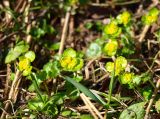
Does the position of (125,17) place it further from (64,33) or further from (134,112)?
(134,112)

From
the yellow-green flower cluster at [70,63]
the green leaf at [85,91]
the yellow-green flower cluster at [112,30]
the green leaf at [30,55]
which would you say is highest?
the yellow-green flower cluster at [112,30]

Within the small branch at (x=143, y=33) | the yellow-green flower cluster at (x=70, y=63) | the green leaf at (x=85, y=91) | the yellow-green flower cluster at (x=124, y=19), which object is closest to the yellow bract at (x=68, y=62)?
the yellow-green flower cluster at (x=70, y=63)

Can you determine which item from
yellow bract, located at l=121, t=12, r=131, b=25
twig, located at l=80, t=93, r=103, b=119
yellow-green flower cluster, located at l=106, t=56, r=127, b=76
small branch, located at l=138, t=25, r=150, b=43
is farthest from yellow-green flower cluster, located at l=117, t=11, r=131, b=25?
twig, located at l=80, t=93, r=103, b=119

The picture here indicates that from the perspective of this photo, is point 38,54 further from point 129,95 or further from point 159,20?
point 159,20

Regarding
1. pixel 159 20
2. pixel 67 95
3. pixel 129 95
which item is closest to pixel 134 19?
pixel 159 20

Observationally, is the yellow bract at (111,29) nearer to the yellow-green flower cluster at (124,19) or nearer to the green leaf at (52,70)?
the yellow-green flower cluster at (124,19)

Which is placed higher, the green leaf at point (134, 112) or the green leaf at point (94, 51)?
the green leaf at point (94, 51)
